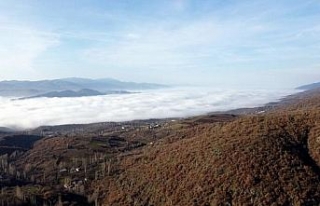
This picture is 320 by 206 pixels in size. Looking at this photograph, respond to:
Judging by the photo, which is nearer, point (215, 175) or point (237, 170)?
point (237, 170)

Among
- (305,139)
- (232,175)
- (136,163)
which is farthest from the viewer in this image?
(136,163)

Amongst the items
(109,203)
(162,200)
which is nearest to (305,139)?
(162,200)

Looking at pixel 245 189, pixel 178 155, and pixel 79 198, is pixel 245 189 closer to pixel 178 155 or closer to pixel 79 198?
pixel 178 155

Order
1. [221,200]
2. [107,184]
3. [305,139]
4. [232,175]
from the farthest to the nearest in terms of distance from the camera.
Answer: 1. [107,184]
2. [305,139]
3. [232,175]
4. [221,200]

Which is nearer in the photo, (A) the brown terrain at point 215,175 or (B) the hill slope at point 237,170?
(B) the hill slope at point 237,170

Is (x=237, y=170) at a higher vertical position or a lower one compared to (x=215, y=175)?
higher

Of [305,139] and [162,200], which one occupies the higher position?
[305,139]

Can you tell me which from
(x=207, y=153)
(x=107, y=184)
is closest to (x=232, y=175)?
(x=207, y=153)

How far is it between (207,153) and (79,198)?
45.6 meters

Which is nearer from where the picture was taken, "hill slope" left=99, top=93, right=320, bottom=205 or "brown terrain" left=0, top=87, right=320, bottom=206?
"hill slope" left=99, top=93, right=320, bottom=205

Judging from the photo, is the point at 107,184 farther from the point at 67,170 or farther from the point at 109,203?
the point at 67,170

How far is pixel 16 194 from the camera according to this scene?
5728 inches

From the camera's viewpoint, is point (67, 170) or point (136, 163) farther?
point (67, 170)

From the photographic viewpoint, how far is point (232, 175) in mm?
123125
